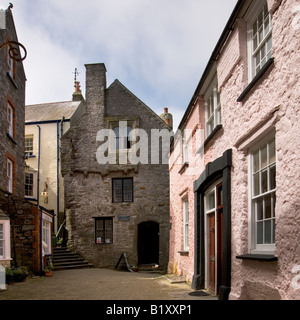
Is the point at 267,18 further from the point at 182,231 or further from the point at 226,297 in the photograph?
the point at 182,231

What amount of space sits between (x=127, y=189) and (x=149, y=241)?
120 inches

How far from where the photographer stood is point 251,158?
22.3 ft

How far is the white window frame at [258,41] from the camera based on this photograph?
6296 mm

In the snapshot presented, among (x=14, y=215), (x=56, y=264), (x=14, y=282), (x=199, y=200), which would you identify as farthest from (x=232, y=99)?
(x=56, y=264)

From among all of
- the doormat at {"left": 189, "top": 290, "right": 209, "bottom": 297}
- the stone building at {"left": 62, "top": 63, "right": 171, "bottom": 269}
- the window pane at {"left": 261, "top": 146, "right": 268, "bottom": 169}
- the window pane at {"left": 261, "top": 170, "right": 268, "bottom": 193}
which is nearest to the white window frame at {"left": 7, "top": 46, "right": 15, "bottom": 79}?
the stone building at {"left": 62, "top": 63, "right": 171, "bottom": 269}

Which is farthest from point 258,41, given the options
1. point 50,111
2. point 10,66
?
point 50,111

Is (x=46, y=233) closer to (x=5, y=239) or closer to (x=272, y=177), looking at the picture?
(x=5, y=239)

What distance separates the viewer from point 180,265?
13305 millimetres

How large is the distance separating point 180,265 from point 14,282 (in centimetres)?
532

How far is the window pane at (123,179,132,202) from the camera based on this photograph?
21.4m

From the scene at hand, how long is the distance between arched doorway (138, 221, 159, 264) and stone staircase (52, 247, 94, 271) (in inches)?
113

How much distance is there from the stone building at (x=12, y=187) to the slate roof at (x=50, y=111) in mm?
8071

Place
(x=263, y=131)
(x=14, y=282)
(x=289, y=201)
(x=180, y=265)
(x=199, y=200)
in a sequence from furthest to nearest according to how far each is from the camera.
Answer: (x=180, y=265) → (x=14, y=282) → (x=199, y=200) → (x=263, y=131) → (x=289, y=201)

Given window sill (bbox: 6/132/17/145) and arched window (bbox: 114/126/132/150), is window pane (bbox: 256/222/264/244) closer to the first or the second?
window sill (bbox: 6/132/17/145)
